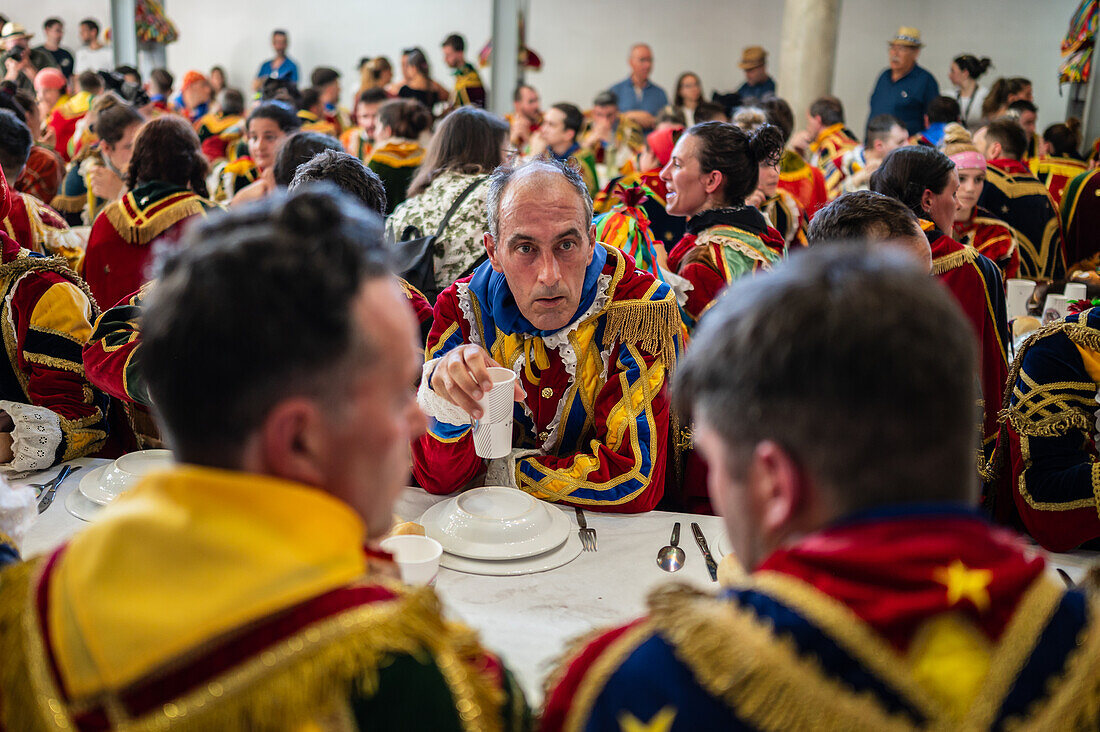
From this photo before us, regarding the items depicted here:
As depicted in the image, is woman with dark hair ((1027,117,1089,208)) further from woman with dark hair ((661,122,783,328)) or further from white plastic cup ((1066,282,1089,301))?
woman with dark hair ((661,122,783,328))

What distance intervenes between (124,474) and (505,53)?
23.2ft

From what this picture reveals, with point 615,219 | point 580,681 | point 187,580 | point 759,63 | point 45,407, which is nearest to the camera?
point 187,580

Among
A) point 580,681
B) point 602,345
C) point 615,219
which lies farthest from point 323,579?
point 615,219

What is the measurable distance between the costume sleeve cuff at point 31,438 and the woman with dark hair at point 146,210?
1.56 meters

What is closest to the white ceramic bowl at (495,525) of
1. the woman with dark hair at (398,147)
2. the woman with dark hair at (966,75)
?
the woman with dark hair at (398,147)

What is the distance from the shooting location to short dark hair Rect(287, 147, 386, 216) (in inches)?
97.3

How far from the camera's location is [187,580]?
2.60ft

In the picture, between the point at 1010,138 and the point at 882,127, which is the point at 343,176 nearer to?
the point at 1010,138

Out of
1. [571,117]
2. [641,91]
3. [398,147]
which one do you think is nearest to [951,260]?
[398,147]

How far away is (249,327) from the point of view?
2.67 feet

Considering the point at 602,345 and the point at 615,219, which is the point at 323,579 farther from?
the point at 615,219

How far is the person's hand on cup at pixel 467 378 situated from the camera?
6.00ft

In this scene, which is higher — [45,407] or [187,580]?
[187,580]

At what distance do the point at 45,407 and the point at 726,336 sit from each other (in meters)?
1.92
